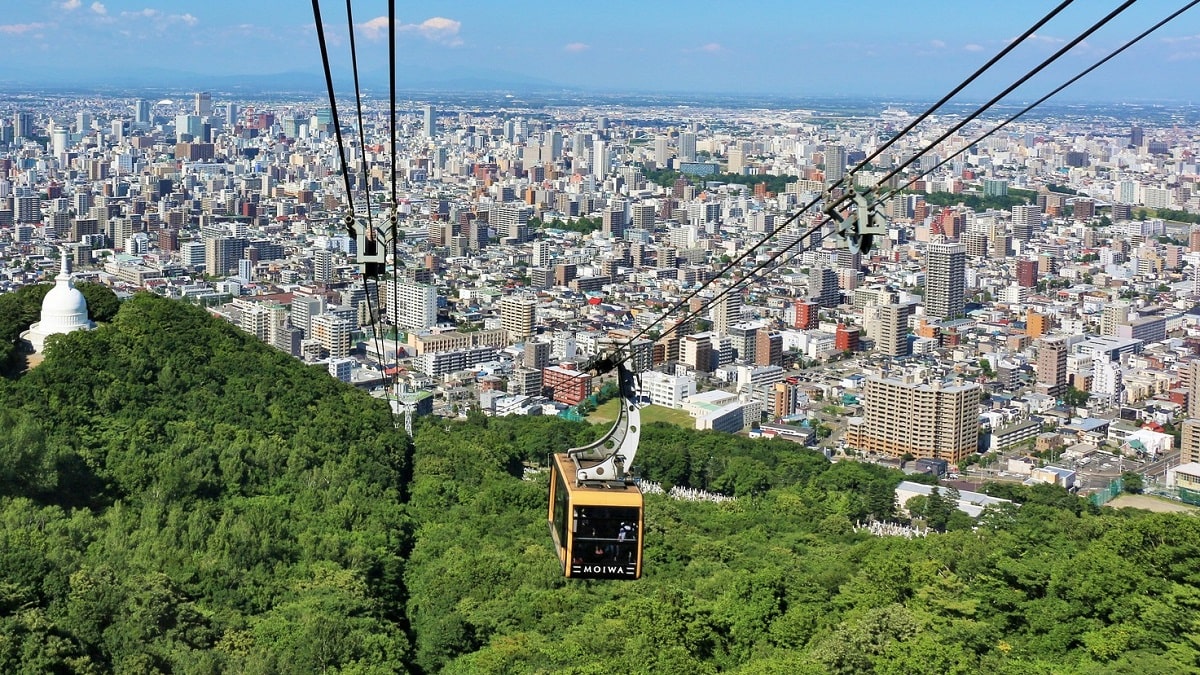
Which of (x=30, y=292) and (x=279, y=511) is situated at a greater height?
(x=30, y=292)

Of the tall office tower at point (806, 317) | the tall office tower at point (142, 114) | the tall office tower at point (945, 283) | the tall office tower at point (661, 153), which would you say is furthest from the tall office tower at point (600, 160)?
the tall office tower at point (806, 317)

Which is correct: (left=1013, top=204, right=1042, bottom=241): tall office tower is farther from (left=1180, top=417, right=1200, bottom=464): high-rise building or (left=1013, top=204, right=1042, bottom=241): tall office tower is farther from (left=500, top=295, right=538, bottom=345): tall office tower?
(left=1180, top=417, right=1200, bottom=464): high-rise building

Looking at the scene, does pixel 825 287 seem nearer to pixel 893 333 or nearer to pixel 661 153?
pixel 893 333

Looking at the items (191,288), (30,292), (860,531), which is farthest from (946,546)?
(191,288)

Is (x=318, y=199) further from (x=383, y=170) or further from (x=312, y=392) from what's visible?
(x=312, y=392)

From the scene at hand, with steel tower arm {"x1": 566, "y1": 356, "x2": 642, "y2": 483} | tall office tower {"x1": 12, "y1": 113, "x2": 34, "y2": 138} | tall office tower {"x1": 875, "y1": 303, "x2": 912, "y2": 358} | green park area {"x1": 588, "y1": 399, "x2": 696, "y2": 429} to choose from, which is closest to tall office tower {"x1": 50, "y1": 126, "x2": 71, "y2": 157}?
tall office tower {"x1": 12, "y1": 113, "x2": 34, "y2": 138}

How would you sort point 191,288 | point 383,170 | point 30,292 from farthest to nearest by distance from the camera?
point 383,170, point 191,288, point 30,292

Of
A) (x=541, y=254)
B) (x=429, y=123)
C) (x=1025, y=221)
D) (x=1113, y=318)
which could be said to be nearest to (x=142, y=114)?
(x=429, y=123)
